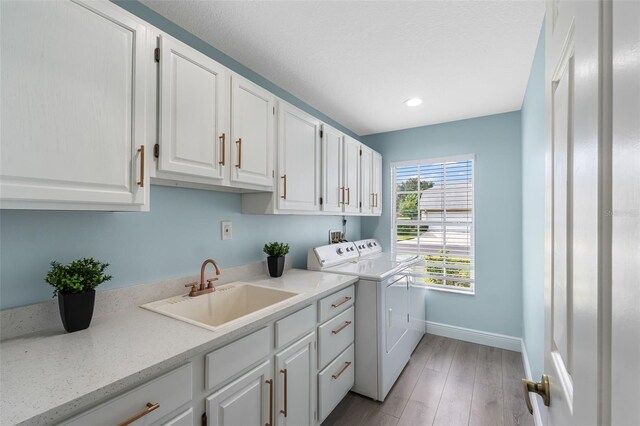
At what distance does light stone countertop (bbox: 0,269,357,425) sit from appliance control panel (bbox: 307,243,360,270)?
108 centimetres

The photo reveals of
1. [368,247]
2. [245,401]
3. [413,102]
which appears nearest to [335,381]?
[245,401]

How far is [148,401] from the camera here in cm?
92

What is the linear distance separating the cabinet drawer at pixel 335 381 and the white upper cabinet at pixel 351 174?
1.34 meters

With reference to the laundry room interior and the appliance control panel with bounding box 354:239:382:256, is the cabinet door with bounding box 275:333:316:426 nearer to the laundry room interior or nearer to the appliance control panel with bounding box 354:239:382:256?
the laundry room interior

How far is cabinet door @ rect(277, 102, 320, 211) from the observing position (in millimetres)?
2020

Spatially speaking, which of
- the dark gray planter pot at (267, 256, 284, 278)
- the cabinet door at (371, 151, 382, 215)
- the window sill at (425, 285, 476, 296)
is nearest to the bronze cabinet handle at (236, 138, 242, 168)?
the dark gray planter pot at (267, 256, 284, 278)

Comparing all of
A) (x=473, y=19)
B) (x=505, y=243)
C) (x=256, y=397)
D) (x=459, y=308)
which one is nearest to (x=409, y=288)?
(x=459, y=308)

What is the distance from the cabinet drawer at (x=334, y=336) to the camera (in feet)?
5.92

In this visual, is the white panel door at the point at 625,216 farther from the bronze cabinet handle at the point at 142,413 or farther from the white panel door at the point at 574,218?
the bronze cabinet handle at the point at 142,413

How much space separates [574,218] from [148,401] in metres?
1.24

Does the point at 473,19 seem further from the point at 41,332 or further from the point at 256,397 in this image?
the point at 41,332

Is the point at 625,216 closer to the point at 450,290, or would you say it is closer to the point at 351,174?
the point at 351,174

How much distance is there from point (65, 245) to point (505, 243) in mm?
3547

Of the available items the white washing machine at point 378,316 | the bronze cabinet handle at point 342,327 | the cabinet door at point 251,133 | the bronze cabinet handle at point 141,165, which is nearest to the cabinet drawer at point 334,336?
the bronze cabinet handle at point 342,327
